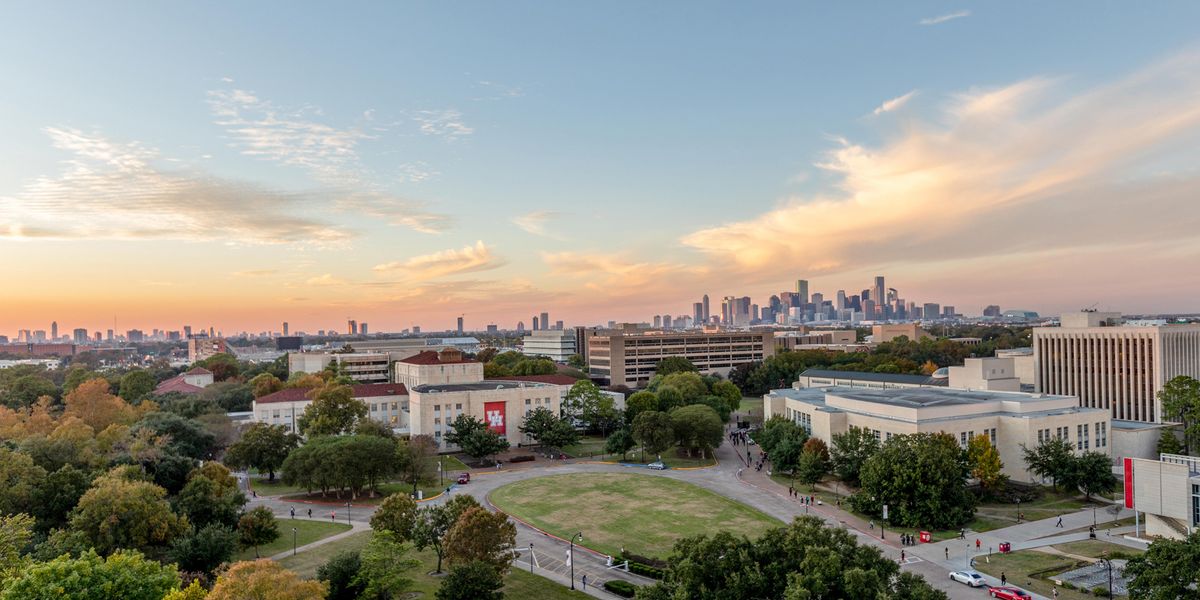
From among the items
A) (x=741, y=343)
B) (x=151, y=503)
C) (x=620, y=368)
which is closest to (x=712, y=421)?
(x=151, y=503)

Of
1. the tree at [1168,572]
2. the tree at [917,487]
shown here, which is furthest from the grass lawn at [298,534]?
the tree at [1168,572]

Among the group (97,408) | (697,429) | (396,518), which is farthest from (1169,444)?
(97,408)

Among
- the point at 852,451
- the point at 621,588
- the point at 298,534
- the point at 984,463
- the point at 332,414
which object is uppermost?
the point at 332,414

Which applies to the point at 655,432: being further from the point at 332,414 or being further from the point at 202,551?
the point at 202,551

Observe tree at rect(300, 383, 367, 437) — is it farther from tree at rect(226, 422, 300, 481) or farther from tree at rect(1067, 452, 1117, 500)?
tree at rect(1067, 452, 1117, 500)

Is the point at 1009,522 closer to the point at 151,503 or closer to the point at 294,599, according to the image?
the point at 294,599

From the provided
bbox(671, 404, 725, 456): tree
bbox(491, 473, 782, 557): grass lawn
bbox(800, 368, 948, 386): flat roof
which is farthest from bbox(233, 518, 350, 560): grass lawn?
bbox(800, 368, 948, 386): flat roof
